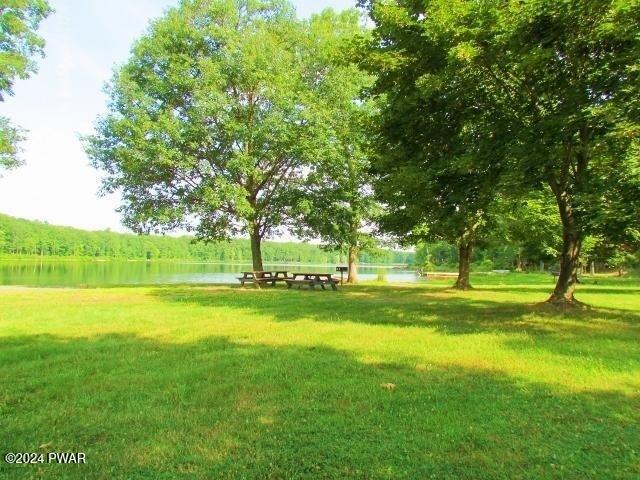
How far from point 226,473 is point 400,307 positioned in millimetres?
10060

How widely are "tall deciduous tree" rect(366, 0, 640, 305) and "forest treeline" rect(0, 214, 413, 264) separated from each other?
98.9m

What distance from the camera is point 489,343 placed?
7.57 metres

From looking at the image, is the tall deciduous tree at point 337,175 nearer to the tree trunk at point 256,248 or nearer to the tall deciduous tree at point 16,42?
the tree trunk at point 256,248

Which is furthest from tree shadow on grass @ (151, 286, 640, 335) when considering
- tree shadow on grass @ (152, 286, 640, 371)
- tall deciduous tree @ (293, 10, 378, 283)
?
tall deciduous tree @ (293, 10, 378, 283)

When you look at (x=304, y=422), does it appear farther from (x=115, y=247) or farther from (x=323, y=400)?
(x=115, y=247)

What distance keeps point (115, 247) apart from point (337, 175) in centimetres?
12688

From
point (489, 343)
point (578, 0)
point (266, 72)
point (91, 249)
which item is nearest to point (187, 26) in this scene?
point (266, 72)

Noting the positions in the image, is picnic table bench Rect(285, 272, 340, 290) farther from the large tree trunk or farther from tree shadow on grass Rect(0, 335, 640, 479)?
tree shadow on grass Rect(0, 335, 640, 479)

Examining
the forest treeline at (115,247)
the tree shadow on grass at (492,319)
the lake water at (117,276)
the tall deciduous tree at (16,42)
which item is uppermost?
the tall deciduous tree at (16,42)

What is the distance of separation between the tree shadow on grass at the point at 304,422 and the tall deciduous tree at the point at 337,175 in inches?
644

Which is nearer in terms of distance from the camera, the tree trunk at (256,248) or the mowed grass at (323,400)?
the mowed grass at (323,400)

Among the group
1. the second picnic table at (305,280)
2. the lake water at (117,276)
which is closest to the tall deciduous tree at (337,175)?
the second picnic table at (305,280)

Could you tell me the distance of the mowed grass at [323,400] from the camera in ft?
11.0

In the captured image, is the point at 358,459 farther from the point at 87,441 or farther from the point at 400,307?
the point at 400,307
